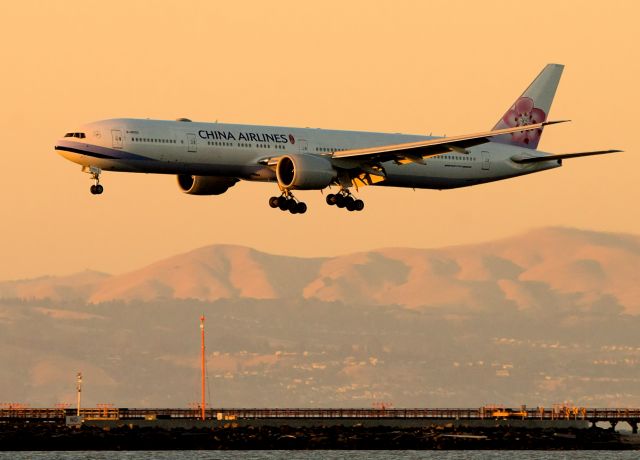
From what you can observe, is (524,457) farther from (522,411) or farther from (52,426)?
(52,426)

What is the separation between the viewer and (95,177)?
333 feet

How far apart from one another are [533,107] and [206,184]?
3093cm

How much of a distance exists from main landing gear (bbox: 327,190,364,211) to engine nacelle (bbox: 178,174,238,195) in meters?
7.07

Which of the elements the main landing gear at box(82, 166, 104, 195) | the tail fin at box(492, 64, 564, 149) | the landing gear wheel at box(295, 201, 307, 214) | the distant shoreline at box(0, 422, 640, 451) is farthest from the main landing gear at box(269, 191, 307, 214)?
the distant shoreline at box(0, 422, 640, 451)

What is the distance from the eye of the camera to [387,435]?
139m

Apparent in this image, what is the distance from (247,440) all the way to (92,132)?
141 feet

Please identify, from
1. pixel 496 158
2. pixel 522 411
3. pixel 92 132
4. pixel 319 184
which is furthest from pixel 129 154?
pixel 522 411

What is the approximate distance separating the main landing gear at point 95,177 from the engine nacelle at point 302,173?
11564 mm

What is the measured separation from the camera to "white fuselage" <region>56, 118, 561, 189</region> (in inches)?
3969

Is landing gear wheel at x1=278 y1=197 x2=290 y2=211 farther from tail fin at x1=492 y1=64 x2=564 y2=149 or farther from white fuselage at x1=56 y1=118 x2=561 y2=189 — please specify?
tail fin at x1=492 y1=64 x2=564 y2=149

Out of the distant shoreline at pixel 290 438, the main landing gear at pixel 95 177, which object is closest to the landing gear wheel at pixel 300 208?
the main landing gear at pixel 95 177

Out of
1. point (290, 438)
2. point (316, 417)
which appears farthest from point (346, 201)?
point (316, 417)

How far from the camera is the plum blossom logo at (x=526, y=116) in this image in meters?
126

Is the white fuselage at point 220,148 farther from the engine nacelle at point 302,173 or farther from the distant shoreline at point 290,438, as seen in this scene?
the distant shoreline at point 290,438
